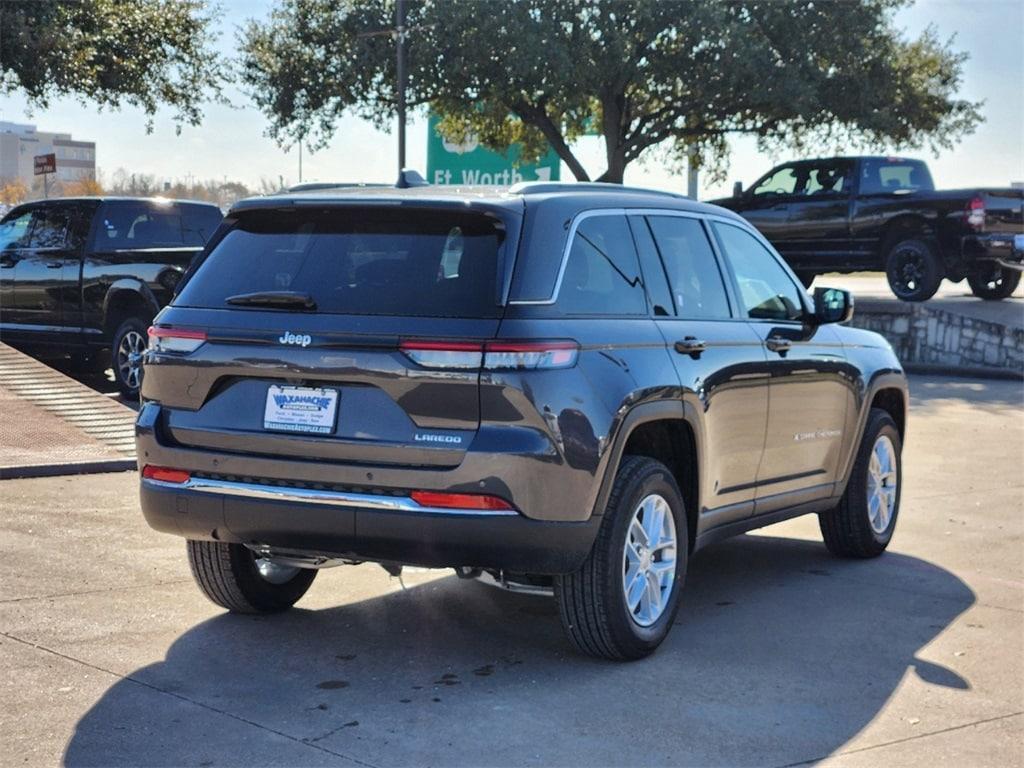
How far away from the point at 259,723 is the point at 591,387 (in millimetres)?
1634

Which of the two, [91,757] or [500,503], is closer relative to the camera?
[91,757]

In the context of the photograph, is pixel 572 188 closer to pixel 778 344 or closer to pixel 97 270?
pixel 778 344

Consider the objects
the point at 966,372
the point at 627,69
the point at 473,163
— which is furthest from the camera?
the point at 473,163

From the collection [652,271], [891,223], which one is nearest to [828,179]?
[891,223]

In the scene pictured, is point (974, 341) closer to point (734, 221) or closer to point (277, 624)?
point (734, 221)

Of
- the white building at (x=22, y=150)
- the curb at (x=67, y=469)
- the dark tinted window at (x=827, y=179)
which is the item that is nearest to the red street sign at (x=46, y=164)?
the dark tinted window at (x=827, y=179)

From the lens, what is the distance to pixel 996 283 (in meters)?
24.0

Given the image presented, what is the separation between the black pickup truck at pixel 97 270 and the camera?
14844 millimetres

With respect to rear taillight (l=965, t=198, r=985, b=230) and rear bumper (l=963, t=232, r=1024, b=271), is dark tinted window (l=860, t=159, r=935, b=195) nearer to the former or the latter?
rear taillight (l=965, t=198, r=985, b=230)

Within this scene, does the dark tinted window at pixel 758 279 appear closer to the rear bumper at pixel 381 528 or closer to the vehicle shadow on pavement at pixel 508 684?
the vehicle shadow on pavement at pixel 508 684

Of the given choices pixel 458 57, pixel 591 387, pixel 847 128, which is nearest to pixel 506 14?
pixel 458 57

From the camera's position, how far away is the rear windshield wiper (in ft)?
18.4

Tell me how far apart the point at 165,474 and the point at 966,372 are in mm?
16080

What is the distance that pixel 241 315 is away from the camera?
5707 mm
